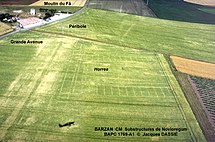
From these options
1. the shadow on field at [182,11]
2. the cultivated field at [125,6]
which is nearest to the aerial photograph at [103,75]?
the shadow on field at [182,11]

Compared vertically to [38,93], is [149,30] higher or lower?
higher

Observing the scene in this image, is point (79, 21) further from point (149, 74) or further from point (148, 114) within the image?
point (148, 114)

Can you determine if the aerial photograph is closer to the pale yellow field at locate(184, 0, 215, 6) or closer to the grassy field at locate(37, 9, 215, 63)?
the grassy field at locate(37, 9, 215, 63)

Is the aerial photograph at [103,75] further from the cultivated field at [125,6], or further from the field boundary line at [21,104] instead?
the cultivated field at [125,6]

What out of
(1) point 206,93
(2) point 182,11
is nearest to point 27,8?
Result: (2) point 182,11

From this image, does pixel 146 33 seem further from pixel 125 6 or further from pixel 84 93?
pixel 84 93

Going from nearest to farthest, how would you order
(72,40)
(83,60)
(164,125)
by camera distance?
(164,125) → (83,60) → (72,40)

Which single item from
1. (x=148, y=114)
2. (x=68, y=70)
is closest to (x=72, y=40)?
(x=68, y=70)
